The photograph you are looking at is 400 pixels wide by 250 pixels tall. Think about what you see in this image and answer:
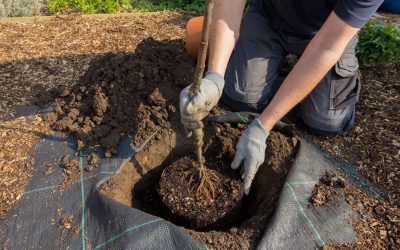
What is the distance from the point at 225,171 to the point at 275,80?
101cm

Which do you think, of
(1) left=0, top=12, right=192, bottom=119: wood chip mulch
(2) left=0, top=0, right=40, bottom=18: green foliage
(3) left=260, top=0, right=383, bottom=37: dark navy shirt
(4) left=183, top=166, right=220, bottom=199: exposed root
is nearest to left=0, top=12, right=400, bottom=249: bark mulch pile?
(1) left=0, top=12, right=192, bottom=119: wood chip mulch

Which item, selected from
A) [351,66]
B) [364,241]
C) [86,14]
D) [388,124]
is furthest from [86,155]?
[86,14]

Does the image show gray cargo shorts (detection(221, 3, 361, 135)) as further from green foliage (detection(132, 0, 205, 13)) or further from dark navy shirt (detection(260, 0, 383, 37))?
green foliage (detection(132, 0, 205, 13))

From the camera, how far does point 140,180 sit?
240 centimetres

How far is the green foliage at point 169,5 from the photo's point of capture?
453cm

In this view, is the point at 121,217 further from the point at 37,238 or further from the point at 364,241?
the point at 364,241

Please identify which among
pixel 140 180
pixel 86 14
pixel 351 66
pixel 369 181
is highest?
pixel 351 66

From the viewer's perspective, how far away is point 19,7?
13.9 feet

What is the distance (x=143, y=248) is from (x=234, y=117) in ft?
3.50

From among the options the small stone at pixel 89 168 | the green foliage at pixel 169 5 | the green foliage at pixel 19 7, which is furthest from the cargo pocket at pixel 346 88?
the green foliage at pixel 19 7

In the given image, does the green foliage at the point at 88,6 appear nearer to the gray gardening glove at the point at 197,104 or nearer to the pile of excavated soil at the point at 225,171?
the pile of excavated soil at the point at 225,171

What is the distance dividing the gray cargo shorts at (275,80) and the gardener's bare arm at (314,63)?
1.92 ft

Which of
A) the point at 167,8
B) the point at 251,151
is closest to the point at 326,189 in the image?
the point at 251,151

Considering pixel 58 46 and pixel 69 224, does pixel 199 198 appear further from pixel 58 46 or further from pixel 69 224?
pixel 58 46
